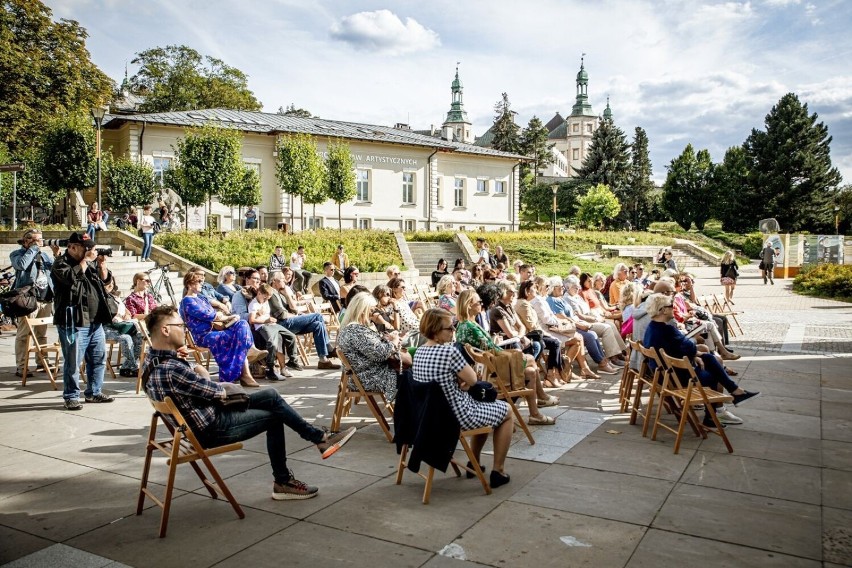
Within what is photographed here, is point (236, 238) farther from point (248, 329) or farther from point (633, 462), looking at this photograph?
point (633, 462)

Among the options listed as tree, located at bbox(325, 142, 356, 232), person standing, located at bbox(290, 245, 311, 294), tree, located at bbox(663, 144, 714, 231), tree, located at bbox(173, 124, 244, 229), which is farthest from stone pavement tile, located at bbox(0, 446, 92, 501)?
tree, located at bbox(663, 144, 714, 231)

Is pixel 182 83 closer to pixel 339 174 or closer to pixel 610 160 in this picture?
pixel 339 174

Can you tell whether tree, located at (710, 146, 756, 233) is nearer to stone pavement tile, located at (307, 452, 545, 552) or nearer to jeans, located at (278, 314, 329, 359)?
jeans, located at (278, 314, 329, 359)

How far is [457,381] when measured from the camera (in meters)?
4.86

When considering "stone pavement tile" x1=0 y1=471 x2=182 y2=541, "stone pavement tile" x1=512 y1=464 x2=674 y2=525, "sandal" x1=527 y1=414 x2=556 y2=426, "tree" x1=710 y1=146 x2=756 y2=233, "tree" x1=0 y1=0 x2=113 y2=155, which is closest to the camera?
"stone pavement tile" x1=0 y1=471 x2=182 y2=541

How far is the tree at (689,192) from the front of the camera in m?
67.1

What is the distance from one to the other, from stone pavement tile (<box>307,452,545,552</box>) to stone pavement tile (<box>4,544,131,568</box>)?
1276 mm

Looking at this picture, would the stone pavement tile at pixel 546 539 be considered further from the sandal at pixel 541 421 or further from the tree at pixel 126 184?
the tree at pixel 126 184

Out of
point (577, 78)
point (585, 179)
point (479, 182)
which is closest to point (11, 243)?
point (479, 182)

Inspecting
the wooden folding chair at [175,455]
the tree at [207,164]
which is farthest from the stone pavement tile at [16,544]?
the tree at [207,164]

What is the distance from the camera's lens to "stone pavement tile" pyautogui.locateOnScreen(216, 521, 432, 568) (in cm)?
380

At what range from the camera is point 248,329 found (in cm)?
870

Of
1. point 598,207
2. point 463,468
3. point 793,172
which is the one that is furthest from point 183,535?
point 793,172

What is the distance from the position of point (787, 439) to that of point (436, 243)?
1147 inches
